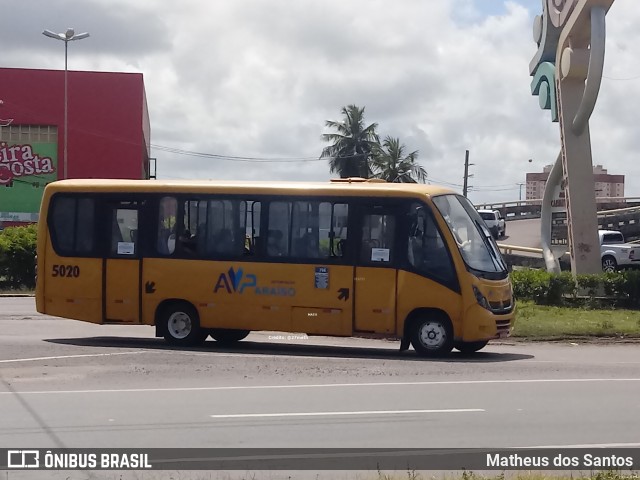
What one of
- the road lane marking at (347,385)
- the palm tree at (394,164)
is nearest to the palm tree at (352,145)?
the palm tree at (394,164)

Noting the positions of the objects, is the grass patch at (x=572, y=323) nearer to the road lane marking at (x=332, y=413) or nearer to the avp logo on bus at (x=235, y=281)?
the avp logo on bus at (x=235, y=281)

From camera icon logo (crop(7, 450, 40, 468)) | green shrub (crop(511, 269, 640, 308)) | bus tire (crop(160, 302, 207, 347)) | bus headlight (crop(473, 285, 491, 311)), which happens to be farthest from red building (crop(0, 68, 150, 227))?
camera icon logo (crop(7, 450, 40, 468))

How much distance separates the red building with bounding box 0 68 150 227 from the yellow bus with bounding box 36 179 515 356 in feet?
133

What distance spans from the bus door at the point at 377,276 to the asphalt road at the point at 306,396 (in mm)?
662

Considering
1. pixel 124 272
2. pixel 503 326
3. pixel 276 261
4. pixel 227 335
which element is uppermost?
pixel 276 261

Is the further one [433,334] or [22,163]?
[22,163]

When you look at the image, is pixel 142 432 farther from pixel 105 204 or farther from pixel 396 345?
pixel 396 345

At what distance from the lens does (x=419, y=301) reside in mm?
17375

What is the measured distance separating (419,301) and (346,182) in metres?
2.76

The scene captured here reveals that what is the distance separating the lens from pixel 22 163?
200ft

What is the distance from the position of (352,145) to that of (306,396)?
202 ft

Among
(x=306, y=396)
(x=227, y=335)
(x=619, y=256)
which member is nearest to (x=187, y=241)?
(x=227, y=335)

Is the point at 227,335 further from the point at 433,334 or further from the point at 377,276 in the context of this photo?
the point at 433,334

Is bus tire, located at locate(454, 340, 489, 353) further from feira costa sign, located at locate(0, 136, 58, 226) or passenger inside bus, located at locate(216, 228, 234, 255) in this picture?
feira costa sign, located at locate(0, 136, 58, 226)
